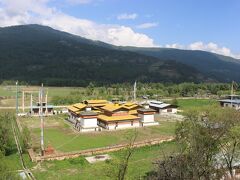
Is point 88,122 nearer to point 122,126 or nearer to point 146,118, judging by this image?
point 122,126

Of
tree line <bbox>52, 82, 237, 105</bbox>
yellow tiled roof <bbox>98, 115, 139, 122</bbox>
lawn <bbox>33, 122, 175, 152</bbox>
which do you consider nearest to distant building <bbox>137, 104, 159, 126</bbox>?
yellow tiled roof <bbox>98, 115, 139, 122</bbox>

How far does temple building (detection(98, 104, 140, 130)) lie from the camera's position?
162 feet

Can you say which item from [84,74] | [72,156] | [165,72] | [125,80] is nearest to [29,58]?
[84,74]

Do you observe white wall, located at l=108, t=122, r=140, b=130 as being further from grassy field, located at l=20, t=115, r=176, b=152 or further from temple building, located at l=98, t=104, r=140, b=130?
grassy field, located at l=20, t=115, r=176, b=152

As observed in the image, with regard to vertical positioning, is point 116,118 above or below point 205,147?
below

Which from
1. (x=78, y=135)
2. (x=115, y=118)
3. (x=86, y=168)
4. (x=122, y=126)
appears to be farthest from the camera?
(x=122, y=126)

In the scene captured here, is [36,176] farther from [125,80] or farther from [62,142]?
A: [125,80]

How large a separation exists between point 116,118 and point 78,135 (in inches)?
319

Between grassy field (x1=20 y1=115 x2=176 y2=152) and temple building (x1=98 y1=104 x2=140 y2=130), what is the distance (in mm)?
2252

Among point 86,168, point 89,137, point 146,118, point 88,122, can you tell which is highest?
point 146,118

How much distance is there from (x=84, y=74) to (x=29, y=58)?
157 ft

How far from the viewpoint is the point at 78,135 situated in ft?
145

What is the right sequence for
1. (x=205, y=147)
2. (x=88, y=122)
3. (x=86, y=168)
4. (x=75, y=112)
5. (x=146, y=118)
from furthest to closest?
(x=146, y=118)
(x=75, y=112)
(x=88, y=122)
(x=86, y=168)
(x=205, y=147)

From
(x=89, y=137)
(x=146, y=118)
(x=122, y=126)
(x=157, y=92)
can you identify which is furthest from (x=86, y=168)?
(x=157, y=92)
